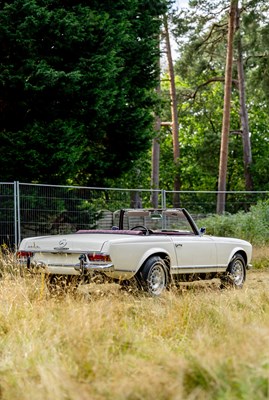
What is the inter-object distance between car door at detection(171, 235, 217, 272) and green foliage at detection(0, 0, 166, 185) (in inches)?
244

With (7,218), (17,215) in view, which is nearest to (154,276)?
(17,215)

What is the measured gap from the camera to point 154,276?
1095 cm

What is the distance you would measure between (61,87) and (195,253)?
22.4 feet

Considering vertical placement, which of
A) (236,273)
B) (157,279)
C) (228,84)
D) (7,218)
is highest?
(228,84)

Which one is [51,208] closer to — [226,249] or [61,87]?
[61,87]

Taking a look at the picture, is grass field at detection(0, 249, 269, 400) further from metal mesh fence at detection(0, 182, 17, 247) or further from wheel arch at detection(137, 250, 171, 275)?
metal mesh fence at detection(0, 182, 17, 247)

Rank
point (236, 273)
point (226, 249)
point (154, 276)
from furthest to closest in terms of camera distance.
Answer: point (236, 273)
point (226, 249)
point (154, 276)

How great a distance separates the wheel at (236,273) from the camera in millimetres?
12609

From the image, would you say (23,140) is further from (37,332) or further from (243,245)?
(37,332)

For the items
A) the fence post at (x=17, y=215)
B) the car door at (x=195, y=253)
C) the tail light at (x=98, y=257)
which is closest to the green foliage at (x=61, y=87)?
the fence post at (x=17, y=215)

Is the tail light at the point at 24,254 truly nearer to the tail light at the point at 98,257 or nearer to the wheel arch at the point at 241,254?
the tail light at the point at 98,257

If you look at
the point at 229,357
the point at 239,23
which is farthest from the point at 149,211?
the point at 239,23

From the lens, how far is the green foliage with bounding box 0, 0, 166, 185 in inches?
651

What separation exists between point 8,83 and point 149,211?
241 inches
